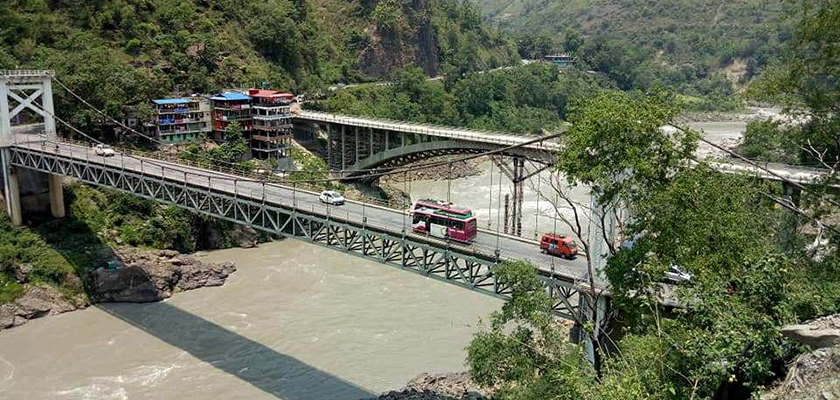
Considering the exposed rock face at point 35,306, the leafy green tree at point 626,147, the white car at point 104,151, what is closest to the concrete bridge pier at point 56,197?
the white car at point 104,151

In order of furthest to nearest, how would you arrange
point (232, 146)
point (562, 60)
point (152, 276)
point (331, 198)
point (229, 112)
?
point (562, 60) → point (229, 112) → point (232, 146) → point (152, 276) → point (331, 198)

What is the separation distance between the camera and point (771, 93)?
13164 mm

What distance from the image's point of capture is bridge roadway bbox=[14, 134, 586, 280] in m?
16.2

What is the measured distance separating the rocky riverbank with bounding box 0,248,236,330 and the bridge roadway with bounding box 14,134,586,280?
11.4 feet

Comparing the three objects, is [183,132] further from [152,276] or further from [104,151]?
[152,276]

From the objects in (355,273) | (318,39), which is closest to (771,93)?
(355,273)

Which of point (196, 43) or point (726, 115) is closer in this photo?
point (196, 43)

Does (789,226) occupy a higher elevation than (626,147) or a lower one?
lower

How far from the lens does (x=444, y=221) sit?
1725 cm

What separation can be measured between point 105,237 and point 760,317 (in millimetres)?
23748

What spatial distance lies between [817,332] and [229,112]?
102ft

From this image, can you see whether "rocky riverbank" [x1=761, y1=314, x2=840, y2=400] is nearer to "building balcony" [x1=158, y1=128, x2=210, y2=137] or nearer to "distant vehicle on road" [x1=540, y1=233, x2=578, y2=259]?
"distant vehicle on road" [x1=540, y1=233, x2=578, y2=259]

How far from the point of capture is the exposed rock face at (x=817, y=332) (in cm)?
795

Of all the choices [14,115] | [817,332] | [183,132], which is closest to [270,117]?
[183,132]
